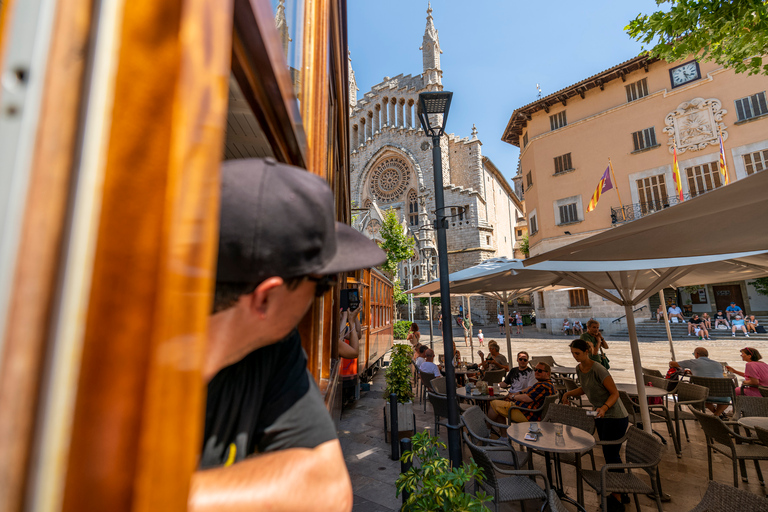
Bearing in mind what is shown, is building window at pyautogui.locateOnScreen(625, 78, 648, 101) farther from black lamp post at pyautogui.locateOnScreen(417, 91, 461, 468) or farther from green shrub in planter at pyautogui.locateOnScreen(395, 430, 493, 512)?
green shrub in planter at pyautogui.locateOnScreen(395, 430, 493, 512)

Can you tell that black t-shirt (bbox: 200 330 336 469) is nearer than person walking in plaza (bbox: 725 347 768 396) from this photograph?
Yes

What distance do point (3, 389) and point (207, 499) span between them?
30 centimetres

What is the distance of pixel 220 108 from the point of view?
41cm

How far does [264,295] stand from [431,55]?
110ft

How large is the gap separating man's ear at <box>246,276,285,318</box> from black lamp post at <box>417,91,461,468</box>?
3266 millimetres

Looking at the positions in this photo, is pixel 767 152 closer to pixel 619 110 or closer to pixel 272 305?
pixel 619 110

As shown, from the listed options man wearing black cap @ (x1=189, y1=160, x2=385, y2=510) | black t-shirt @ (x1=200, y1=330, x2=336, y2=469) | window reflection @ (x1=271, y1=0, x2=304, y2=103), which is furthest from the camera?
window reflection @ (x1=271, y1=0, x2=304, y2=103)

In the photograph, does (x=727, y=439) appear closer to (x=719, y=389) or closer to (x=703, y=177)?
(x=719, y=389)

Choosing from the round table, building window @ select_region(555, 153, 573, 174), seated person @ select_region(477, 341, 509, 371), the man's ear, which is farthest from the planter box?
building window @ select_region(555, 153, 573, 174)

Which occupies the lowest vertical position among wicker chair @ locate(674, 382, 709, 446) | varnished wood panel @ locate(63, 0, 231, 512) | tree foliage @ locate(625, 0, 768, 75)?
wicker chair @ locate(674, 382, 709, 446)

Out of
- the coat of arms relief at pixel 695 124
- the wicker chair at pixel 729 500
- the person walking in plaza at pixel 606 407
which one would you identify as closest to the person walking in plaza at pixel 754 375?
the person walking in plaza at pixel 606 407

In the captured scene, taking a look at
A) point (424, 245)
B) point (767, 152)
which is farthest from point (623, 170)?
point (424, 245)

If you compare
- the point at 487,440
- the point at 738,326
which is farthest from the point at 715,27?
the point at 738,326

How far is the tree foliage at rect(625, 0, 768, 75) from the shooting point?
4336 mm
